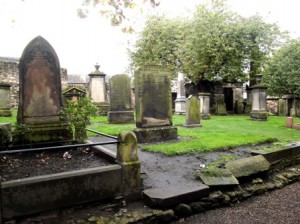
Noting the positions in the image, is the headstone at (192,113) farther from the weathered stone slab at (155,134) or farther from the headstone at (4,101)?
the headstone at (4,101)

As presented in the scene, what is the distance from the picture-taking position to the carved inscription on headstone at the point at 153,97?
25.2ft

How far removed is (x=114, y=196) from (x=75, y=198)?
58cm

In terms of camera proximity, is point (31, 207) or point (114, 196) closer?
point (31, 207)

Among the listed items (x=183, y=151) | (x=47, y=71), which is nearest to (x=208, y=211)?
(x=183, y=151)

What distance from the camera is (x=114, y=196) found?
12.2ft

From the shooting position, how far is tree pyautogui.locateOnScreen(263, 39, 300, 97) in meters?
15.8

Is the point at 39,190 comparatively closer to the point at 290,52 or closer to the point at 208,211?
the point at 208,211

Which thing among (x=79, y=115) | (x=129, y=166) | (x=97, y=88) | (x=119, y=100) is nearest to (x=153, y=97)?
(x=79, y=115)

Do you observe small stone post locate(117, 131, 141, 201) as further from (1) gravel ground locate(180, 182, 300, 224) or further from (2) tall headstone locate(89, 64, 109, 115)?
(2) tall headstone locate(89, 64, 109, 115)

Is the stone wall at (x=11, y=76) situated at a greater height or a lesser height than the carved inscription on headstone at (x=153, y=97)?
greater

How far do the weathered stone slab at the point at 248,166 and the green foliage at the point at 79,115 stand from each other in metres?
3.33

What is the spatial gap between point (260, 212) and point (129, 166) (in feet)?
7.28

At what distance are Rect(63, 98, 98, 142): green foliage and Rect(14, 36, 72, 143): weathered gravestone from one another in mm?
167

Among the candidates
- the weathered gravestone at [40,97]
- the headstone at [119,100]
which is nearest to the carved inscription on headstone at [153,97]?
the weathered gravestone at [40,97]
